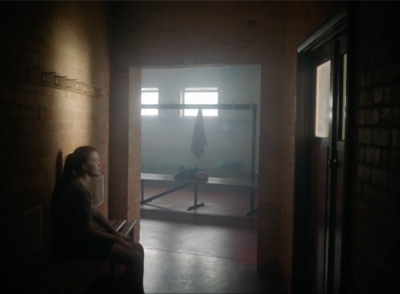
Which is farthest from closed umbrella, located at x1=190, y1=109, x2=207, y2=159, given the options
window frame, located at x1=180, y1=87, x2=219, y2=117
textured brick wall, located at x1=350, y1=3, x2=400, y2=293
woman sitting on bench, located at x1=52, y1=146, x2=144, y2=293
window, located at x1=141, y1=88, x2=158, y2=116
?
textured brick wall, located at x1=350, y1=3, x2=400, y2=293

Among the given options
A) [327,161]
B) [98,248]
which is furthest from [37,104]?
[327,161]

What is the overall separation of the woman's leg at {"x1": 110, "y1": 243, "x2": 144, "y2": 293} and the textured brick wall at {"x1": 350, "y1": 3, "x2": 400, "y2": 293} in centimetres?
155

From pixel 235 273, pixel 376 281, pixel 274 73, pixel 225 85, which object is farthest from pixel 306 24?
pixel 225 85

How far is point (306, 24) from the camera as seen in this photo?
2545 mm

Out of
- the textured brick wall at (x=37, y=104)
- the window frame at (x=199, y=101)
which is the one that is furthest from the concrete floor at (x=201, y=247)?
the window frame at (x=199, y=101)

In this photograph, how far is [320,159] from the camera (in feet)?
8.12

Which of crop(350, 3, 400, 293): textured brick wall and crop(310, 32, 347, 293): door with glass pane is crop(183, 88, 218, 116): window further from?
crop(350, 3, 400, 293): textured brick wall

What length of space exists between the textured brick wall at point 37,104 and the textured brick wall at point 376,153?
1951mm

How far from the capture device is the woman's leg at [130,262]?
2.45m

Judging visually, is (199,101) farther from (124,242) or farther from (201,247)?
(124,242)

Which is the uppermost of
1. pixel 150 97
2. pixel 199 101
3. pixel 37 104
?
pixel 150 97

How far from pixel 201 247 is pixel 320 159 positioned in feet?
7.35

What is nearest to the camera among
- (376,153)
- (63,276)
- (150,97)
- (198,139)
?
(376,153)

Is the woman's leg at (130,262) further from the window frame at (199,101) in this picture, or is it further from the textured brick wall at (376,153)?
the window frame at (199,101)
